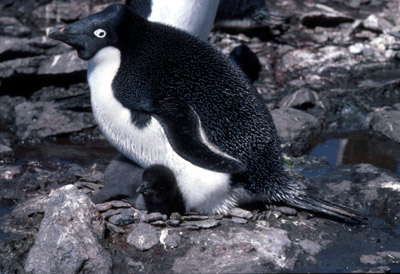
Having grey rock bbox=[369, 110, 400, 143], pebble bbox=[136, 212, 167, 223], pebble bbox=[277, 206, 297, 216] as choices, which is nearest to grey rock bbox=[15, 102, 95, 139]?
pebble bbox=[136, 212, 167, 223]

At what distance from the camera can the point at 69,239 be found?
9.01 feet

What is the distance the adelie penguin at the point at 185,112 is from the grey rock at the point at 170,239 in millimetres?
270

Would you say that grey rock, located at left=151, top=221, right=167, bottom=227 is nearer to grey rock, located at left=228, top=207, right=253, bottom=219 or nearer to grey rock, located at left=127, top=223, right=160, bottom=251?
grey rock, located at left=127, top=223, right=160, bottom=251

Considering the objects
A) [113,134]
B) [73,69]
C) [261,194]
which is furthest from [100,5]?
[261,194]

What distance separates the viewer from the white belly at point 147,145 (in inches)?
121

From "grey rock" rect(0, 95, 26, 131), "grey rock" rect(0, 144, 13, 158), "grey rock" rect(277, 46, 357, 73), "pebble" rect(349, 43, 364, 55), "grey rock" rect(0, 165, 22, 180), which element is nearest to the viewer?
"grey rock" rect(0, 165, 22, 180)

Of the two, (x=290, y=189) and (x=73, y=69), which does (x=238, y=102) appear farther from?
(x=73, y=69)

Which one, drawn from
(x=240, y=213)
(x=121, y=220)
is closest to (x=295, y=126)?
(x=240, y=213)

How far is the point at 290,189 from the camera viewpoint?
3238 mm

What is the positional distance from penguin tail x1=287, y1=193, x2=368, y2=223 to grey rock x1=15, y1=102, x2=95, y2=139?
7.73 ft

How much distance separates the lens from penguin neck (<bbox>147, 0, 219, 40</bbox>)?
15.5ft

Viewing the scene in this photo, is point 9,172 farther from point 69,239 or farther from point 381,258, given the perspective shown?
point 381,258

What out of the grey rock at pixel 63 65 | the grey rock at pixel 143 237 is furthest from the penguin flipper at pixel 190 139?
the grey rock at pixel 63 65

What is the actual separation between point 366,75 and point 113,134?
3438 mm
